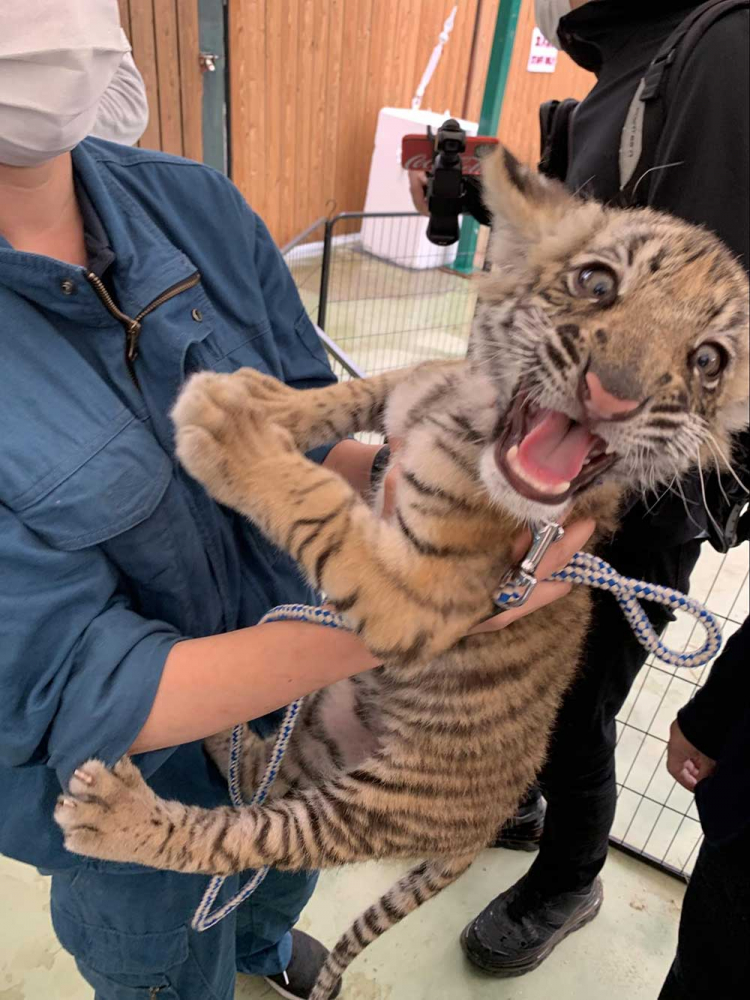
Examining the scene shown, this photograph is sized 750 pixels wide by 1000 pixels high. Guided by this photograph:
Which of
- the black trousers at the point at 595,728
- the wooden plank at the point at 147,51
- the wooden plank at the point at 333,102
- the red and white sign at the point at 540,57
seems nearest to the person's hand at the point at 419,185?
the black trousers at the point at 595,728

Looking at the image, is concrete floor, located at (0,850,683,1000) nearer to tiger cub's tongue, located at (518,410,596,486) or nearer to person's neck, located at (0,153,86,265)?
tiger cub's tongue, located at (518,410,596,486)

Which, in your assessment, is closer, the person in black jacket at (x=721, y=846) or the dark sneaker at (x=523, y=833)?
the person in black jacket at (x=721, y=846)

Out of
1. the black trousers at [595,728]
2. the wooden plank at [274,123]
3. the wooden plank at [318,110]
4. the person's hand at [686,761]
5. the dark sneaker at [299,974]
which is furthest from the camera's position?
the wooden plank at [318,110]

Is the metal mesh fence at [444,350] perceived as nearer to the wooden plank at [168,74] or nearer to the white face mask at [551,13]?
the white face mask at [551,13]

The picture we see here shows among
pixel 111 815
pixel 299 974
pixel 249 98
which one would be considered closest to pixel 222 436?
pixel 111 815

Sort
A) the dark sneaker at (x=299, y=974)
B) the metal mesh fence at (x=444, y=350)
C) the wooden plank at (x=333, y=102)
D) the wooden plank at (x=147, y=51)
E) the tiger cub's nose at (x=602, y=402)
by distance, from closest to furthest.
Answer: the tiger cub's nose at (x=602, y=402), the dark sneaker at (x=299, y=974), the metal mesh fence at (x=444, y=350), the wooden plank at (x=147, y=51), the wooden plank at (x=333, y=102)

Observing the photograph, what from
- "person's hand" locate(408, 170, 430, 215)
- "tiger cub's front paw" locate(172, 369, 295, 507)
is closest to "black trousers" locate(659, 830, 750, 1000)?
"tiger cub's front paw" locate(172, 369, 295, 507)

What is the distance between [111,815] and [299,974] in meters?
1.08

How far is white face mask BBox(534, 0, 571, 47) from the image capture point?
191cm

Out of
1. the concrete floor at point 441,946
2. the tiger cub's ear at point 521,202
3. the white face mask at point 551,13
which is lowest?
the concrete floor at point 441,946

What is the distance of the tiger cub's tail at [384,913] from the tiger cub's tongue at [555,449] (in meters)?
0.89

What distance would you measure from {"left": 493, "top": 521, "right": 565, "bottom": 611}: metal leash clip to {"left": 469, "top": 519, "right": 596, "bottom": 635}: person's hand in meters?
0.03

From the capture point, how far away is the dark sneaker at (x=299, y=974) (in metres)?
1.86

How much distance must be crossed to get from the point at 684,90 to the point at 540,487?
0.79 meters
